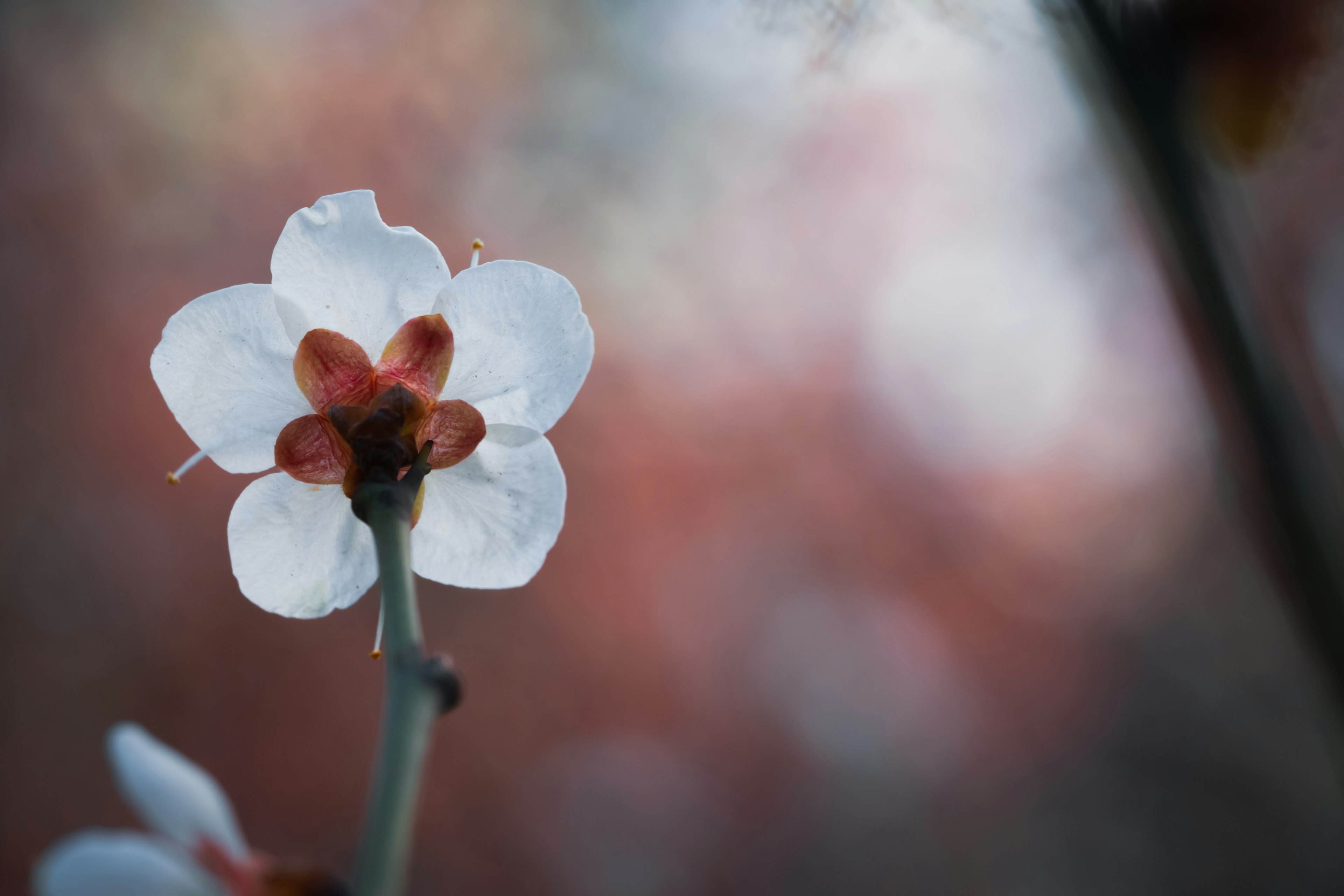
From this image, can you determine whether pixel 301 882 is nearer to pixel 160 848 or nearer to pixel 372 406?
pixel 160 848

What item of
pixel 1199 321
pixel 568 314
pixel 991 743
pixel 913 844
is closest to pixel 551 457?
pixel 568 314

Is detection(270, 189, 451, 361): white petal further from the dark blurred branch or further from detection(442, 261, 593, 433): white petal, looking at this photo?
the dark blurred branch

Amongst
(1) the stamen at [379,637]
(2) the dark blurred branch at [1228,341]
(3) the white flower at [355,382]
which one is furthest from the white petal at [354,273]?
(2) the dark blurred branch at [1228,341]

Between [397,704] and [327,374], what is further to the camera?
[327,374]

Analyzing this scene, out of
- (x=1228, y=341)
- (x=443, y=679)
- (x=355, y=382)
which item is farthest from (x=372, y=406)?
(x=1228, y=341)

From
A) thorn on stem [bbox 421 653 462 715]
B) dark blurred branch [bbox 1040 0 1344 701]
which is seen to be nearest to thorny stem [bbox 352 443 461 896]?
thorn on stem [bbox 421 653 462 715]

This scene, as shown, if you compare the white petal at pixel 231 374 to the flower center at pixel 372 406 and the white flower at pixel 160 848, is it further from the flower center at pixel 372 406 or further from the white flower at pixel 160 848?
the white flower at pixel 160 848
